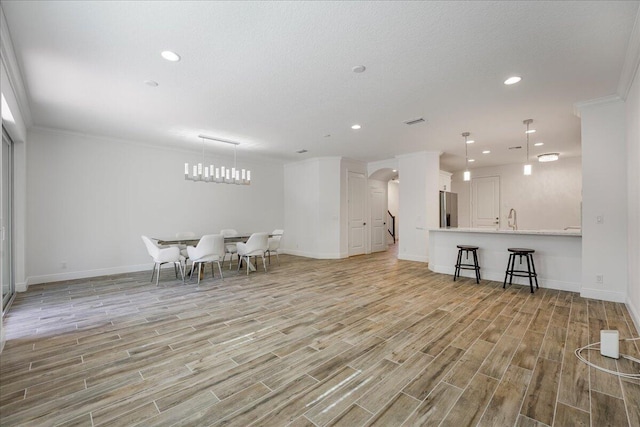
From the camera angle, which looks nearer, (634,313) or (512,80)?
(634,313)

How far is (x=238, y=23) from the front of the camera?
2.38 meters

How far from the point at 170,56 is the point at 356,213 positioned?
21.1 ft

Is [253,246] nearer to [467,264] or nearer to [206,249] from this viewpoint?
[206,249]

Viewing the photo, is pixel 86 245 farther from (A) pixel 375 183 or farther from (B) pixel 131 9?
(A) pixel 375 183

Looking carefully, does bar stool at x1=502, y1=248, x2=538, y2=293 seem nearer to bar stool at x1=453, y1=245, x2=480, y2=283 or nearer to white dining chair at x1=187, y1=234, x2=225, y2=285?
bar stool at x1=453, y1=245, x2=480, y2=283

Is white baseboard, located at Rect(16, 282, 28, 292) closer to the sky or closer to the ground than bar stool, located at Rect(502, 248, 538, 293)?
closer to the ground

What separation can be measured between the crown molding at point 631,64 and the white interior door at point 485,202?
596cm

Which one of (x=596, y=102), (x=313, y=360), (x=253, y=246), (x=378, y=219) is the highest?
(x=596, y=102)

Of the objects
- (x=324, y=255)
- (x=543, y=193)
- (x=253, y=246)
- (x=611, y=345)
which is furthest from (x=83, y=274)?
(x=543, y=193)

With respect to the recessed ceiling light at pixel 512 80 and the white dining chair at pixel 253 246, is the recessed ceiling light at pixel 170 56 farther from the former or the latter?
the recessed ceiling light at pixel 512 80

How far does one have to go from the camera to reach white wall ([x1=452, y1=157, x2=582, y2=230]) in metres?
8.04

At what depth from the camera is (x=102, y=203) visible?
19.0 ft

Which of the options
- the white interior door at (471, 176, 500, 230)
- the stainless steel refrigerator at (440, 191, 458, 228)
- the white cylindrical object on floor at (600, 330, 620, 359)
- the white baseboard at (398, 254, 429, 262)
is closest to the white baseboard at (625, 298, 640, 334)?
the white cylindrical object on floor at (600, 330, 620, 359)

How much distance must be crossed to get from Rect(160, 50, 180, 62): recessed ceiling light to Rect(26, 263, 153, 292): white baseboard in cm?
479
